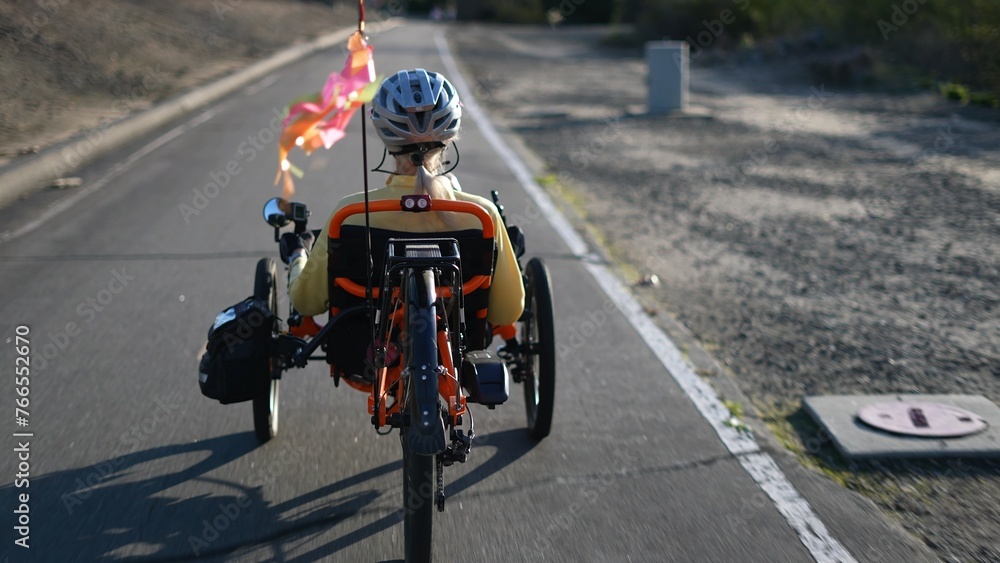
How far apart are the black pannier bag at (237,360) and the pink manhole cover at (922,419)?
116 inches

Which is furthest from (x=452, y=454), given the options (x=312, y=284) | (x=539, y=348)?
(x=539, y=348)

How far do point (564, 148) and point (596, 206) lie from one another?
4.25 m

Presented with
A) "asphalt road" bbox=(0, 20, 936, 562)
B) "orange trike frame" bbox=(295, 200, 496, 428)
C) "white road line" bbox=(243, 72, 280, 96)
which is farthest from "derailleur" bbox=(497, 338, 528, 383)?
"white road line" bbox=(243, 72, 280, 96)

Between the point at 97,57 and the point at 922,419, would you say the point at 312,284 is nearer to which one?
the point at 922,419

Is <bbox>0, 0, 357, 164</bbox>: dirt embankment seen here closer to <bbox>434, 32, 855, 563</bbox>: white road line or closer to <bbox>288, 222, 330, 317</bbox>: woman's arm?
<bbox>434, 32, 855, 563</bbox>: white road line

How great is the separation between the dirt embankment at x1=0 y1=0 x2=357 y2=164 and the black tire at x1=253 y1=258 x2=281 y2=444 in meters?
8.69

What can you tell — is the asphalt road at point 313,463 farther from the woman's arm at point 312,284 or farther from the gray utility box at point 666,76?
the gray utility box at point 666,76

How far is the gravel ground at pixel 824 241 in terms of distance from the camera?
18.0 ft

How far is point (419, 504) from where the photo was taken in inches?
136

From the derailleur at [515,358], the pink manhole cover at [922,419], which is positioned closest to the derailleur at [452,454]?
the derailleur at [515,358]

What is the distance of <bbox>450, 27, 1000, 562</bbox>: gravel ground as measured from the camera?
18.0 ft

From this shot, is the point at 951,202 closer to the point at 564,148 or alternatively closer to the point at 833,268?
the point at 833,268

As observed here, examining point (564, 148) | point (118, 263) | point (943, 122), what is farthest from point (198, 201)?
point (943, 122)

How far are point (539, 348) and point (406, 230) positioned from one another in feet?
3.74
